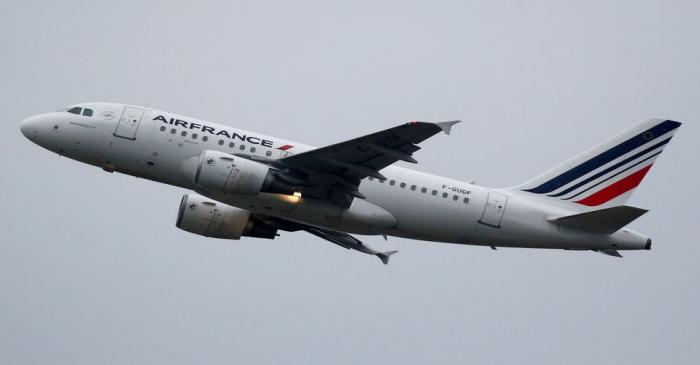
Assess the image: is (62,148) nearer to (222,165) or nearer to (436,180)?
(222,165)

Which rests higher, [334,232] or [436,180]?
[436,180]

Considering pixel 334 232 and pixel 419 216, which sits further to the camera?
pixel 334 232

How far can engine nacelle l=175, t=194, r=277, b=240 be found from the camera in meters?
44.6

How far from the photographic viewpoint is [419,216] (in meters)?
40.7

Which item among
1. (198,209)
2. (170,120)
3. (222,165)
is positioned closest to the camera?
(222,165)

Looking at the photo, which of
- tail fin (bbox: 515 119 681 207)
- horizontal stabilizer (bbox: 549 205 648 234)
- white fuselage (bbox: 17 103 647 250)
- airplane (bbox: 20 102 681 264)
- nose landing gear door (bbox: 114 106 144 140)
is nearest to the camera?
horizontal stabilizer (bbox: 549 205 648 234)

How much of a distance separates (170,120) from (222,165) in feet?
13.0

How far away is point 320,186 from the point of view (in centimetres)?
3997

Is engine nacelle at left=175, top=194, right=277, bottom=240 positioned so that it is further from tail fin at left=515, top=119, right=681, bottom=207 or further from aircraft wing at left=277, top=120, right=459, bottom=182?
tail fin at left=515, top=119, right=681, bottom=207

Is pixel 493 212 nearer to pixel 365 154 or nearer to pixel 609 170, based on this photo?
pixel 609 170

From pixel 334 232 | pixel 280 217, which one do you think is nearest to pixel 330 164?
pixel 280 217

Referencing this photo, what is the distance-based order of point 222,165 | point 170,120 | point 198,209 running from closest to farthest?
point 222,165, point 170,120, point 198,209

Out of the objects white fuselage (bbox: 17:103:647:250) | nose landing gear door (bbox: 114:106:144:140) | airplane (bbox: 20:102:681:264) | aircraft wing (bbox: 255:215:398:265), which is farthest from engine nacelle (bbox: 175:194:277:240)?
nose landing gear door (bbox: 114:106:144:140)

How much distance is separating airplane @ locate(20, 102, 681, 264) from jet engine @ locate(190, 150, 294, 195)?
1.5 inches
